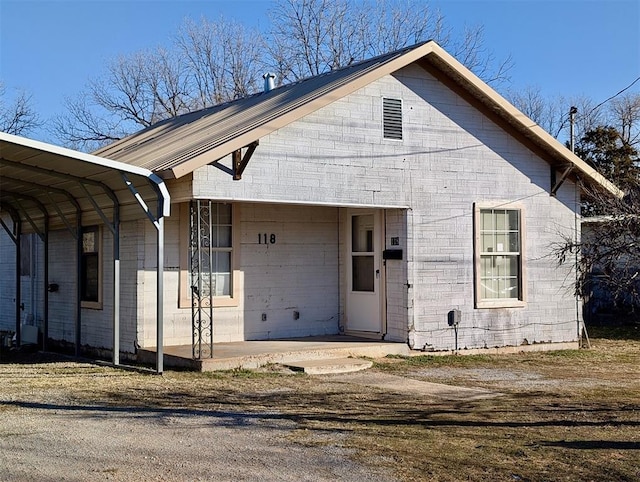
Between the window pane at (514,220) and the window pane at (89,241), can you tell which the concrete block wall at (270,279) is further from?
the window pane at (514,220)

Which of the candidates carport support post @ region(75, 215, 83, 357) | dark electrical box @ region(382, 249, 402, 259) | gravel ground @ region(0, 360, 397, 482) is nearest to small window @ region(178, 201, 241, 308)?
carport support post @ region(75, 215, 83, 357)

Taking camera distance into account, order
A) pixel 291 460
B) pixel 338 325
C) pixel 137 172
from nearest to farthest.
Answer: pixel 291 460 → pixel 137 172 → pixel 338 325

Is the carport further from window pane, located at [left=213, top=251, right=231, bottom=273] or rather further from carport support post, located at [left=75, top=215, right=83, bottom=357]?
window pane, located at [left=213, top=251, right=231, bottom=273]

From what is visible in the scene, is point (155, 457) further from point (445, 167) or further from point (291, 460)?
point (445, 167)

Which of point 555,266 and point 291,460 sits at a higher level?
point 555,266

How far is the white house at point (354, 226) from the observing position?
43.0 ft

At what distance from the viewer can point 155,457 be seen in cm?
680

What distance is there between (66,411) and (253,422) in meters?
2.16

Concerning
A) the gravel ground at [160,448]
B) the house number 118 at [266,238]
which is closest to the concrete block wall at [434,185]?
the house number 118 at [266,238]

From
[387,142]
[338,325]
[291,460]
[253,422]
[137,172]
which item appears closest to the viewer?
[291,460]

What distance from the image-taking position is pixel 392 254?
14.2 m

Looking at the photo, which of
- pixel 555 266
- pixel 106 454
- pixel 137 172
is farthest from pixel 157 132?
pixel 106 454

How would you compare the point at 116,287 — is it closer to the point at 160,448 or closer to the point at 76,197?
the point at 76,197

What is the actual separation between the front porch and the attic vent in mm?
3607
